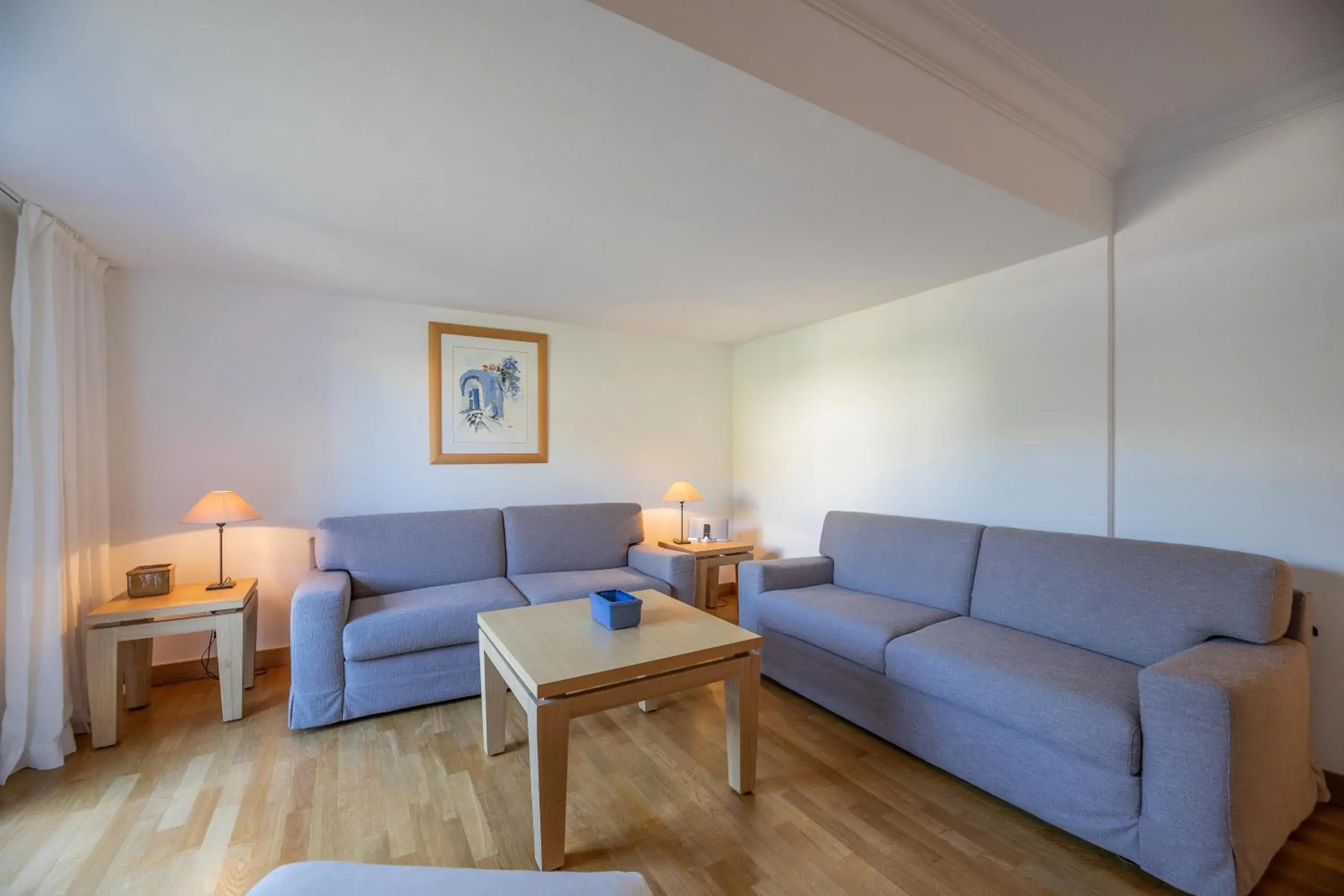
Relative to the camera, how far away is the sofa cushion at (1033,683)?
1555 mm

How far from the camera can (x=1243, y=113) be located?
2.00 m

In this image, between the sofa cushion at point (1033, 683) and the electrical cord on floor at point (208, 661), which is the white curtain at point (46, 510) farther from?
the sofa cushion at point (1033, 683)

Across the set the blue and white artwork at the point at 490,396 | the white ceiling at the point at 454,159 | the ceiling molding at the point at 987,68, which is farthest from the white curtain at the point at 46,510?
the ceiling molding at the point at 987,68

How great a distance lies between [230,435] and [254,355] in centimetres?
47

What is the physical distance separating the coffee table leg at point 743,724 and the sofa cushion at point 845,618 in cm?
60

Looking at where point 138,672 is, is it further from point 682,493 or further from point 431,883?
point 682,493

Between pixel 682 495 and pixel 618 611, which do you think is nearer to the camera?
pixel 618 611

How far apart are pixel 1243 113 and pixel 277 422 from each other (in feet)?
15.4

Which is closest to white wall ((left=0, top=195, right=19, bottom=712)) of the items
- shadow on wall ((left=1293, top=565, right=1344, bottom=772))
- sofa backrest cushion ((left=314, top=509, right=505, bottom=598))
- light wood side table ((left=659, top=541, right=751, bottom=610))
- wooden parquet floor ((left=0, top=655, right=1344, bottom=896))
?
wooden parquet floor ((left=0, top=655, right=1344, bottom=896))

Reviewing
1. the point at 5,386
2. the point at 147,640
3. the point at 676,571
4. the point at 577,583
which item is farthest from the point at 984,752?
the point at 5,386

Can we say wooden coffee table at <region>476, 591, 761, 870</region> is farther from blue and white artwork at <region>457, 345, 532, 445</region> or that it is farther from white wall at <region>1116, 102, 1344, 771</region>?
white wall at <region>1116, 102, 1344, 771</region>

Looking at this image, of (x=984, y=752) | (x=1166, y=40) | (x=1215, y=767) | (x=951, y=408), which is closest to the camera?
(x=1215, y=767)

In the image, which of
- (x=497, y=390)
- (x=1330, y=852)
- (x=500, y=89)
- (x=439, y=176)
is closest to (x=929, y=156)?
(x=500, y=89)

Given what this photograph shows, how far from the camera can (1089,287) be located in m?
2.45
